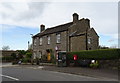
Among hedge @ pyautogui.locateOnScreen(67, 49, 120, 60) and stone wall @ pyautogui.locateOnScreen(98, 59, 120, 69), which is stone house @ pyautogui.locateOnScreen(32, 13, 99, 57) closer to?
hedge @ pyautogui.locateOnScreen(67, 49, 120, 60)

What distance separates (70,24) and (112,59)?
620 inches

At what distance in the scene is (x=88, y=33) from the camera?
3244 cm

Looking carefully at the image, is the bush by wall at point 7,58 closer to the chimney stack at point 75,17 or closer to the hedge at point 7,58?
the hedge at point 7,58

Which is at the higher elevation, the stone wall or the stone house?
the stone house

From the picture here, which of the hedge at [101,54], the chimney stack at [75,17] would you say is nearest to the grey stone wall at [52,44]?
the chimney stack at [75,17]

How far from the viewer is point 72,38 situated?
3156 centimetres

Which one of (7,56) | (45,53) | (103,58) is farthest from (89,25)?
(7,56)

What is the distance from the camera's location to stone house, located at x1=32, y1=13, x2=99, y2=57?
31.3 metres

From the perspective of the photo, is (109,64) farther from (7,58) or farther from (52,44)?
(7,58)

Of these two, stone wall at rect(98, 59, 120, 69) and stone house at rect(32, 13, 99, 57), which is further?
stone house at rect(32, 13, 99, 57)

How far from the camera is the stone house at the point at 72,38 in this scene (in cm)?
3126

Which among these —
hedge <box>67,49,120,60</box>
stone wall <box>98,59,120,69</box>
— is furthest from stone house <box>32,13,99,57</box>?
stone wall <box>98,59,120,69</box>

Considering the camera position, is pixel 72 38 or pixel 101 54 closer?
pixel 101 54

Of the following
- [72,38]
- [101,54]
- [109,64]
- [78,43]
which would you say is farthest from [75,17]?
[109,64]
